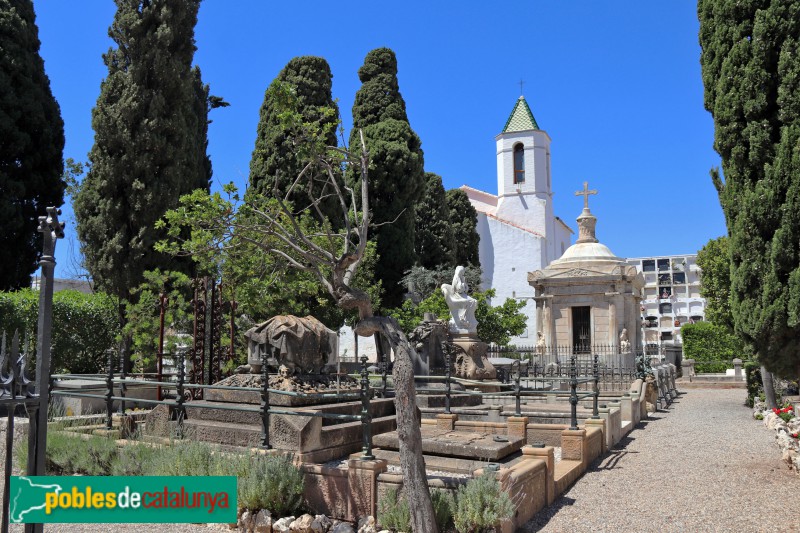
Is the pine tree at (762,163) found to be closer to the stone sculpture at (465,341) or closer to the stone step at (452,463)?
the stone step at (452,463)

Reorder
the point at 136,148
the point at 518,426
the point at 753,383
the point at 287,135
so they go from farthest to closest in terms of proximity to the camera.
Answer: the point at 287,135 → the point at 136,148 → the point at 753,383 → the point at 518,426

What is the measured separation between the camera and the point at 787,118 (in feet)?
24.0

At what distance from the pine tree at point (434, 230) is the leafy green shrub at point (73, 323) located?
746 inches

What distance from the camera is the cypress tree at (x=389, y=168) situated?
26641 millimetres

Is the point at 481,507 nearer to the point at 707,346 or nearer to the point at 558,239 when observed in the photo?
the point at 707,346

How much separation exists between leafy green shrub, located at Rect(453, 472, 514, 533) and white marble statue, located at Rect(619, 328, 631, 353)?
68.6 ft

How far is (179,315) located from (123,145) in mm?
7430

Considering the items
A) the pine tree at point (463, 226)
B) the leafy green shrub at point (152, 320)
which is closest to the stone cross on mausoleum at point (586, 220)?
the pine tree at point (463, 226)

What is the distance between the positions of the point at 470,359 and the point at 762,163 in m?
8.79

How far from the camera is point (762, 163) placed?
7598mm

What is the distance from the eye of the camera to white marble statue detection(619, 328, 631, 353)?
25.0m

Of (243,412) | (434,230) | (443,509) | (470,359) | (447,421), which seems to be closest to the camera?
(443,509)

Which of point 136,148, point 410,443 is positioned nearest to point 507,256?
point 136,148

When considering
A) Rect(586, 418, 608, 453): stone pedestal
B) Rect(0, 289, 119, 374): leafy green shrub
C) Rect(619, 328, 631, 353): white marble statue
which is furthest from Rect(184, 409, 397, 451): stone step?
Rect(619, 328, 631, 353): white marble statue
